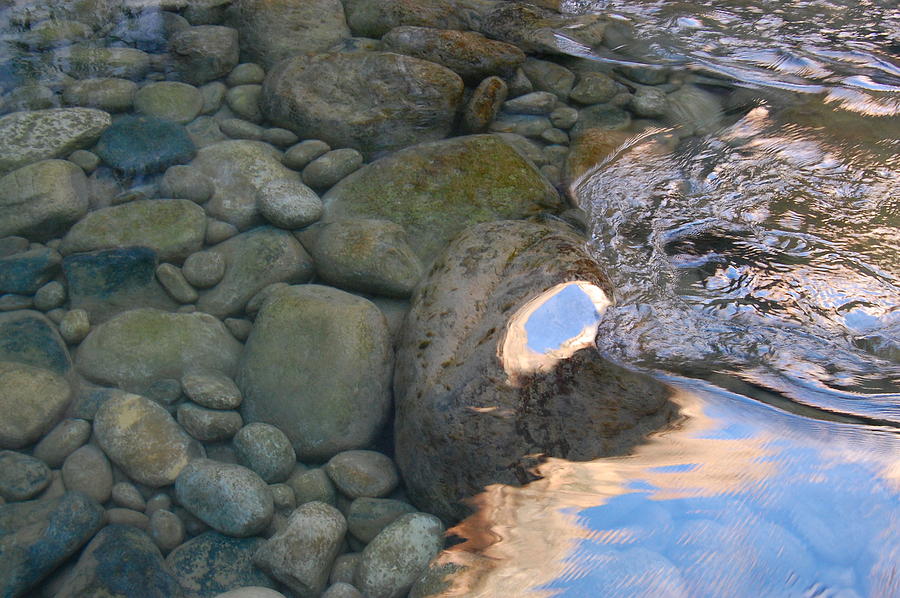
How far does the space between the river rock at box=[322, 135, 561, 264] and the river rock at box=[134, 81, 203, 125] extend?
1087 millimetres

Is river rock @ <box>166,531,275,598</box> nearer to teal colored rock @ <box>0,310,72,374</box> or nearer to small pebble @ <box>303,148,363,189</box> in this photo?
teal colored rock @ <box>0,310,72,374</box>

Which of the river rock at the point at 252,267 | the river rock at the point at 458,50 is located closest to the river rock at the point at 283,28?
the river rock at the point at 458,50

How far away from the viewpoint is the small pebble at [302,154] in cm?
356

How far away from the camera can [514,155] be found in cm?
354

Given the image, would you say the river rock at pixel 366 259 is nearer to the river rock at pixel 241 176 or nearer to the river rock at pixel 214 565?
the river rock at pixel 241 176

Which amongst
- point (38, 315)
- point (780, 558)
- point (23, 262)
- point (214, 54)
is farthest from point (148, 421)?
point (214, 54)

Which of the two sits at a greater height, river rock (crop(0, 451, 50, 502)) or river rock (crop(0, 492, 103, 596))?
river rock (crop(0, 451, 50, 502))

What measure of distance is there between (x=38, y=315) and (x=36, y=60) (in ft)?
6.82

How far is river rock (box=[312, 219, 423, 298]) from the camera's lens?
9.70 ft

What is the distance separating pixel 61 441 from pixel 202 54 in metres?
2.62

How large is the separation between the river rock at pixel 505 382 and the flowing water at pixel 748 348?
90 millimetres

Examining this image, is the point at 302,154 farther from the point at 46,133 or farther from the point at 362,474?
the point at 362,474

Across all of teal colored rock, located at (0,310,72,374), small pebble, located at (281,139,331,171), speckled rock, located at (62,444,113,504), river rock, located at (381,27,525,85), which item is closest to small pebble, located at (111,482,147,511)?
speckled rock, located at (62,444,113,504)

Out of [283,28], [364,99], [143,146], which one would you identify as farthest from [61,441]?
[283,28]
